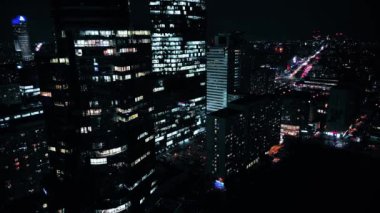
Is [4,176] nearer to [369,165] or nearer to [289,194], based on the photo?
[289,194]

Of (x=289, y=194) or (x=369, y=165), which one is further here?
(x=369, y=165)

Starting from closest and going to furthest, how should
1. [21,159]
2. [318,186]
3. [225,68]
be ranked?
[318,186]
[21,159]
[225,68]

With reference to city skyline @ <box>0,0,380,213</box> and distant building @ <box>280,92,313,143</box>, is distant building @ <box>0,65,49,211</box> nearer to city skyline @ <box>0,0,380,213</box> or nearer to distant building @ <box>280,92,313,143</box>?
city skyline @ <box>0,0,380,213</box>

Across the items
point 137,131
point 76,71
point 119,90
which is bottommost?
point 137,131

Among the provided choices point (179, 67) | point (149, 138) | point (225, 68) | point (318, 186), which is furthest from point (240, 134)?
point (179, 67)

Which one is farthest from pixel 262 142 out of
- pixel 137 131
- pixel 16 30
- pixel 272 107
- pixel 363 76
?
pixel 16 30

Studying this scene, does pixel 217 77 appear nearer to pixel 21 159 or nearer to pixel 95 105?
pixel 95 105
